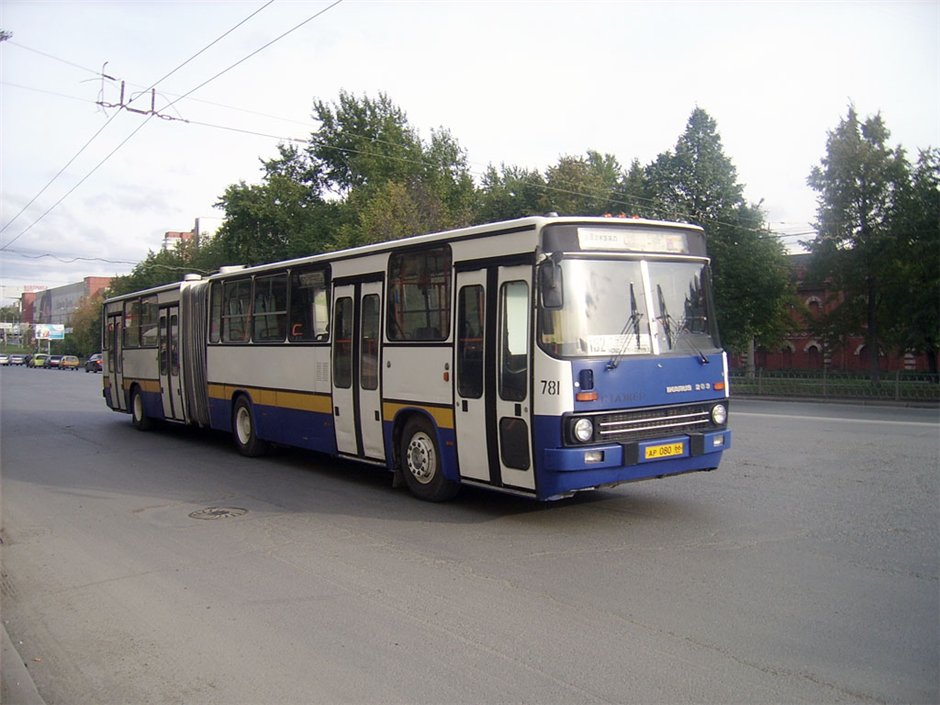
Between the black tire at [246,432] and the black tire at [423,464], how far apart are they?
4639mm

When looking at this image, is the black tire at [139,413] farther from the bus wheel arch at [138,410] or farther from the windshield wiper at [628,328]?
the windshield wiper at [628,328]

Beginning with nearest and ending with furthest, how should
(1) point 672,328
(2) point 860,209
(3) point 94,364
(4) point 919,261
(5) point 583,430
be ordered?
1. (5) point 583,430
2. (1) point 672,328
3. (4) point 919,261
4. (2) point 860,209
5. (3) point 94,364

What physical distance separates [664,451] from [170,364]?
39.5 ft

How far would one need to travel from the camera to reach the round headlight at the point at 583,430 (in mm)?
7660

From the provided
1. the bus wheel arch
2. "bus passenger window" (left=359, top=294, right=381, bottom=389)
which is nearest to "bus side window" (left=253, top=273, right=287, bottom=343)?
"bus passenger window" (left=359, top=294, right=381, bottom=389)

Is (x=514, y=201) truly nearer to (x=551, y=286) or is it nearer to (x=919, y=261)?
(x=919, y=261)

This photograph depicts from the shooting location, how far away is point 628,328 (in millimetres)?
8141

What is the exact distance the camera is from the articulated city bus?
7.80 meters

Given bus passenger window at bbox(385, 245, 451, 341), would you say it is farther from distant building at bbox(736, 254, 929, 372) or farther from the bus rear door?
distant building at bbox(736, 254, 929, 372)

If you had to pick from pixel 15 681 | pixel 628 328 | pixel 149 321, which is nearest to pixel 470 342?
pixel 628 328

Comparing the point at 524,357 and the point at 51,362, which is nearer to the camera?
the point at 524,357

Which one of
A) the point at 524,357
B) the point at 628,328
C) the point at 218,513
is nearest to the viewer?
the point at 524,357

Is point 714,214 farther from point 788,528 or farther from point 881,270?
point 788,528

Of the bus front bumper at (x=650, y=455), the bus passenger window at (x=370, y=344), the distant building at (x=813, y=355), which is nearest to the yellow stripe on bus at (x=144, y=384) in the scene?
the bus passenger window at (x=370, y=344)
